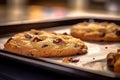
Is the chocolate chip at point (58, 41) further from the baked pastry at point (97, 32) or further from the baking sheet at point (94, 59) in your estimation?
the baked pastry at point (97, 32)

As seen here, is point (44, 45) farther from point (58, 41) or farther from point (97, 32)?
point (97, 32)

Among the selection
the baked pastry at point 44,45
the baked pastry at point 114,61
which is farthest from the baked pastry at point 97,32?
the baked pastry at point 114,61

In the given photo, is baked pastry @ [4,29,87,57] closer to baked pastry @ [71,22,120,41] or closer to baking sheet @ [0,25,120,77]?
baking sheet @ [0,25,120,77]

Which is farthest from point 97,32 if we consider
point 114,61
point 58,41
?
point 114,61

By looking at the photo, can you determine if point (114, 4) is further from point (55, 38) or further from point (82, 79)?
point (82, 79)

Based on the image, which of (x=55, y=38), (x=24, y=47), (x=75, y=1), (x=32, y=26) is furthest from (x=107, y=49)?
(x=75, y=1)
